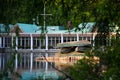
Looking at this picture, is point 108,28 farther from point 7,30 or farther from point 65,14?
point 7,30

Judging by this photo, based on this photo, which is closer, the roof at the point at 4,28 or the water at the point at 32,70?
the roof at the point at 4,28

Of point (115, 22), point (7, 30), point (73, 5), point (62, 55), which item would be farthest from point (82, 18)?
point (62, 55)

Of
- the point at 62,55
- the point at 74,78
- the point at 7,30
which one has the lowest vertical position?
the point at 62,55

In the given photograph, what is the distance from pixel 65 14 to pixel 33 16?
0.31 m

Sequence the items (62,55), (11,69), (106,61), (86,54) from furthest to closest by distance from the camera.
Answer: (62,55)
(86,54)
(106,61)
(11,69)

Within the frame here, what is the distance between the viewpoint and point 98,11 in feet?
9.91

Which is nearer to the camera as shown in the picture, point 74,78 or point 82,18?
point 74,78

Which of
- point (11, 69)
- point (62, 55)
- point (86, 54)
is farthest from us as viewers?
point (62, 55)

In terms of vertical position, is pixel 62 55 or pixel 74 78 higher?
pixel 74 78

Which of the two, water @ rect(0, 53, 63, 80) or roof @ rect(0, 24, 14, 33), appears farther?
water @ rect(0, 53, 63, 80)

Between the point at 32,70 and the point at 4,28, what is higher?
the point at 4,28

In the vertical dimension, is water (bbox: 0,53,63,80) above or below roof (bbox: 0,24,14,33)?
below

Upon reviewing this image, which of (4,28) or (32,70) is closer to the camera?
(4,28)

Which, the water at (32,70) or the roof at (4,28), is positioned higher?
the roof at (4,28)
